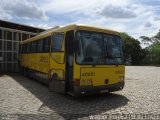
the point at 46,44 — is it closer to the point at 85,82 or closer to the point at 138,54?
the point at 85,82

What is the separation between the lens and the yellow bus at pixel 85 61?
32.9 ft

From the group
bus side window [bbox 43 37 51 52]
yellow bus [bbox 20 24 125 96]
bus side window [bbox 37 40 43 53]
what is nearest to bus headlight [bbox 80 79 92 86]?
yellow bus [bbox 20 24 125 96]

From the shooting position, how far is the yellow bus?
10.0 metres

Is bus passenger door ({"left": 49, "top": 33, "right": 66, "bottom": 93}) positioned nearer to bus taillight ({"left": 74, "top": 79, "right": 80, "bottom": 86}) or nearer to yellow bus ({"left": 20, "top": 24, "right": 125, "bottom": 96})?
yellow bus ({"left": 20, "top": 24, "right": 125, "bottom": 96})

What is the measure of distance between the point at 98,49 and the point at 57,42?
2169 mm

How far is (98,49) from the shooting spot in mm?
10523

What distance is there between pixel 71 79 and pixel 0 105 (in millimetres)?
2850

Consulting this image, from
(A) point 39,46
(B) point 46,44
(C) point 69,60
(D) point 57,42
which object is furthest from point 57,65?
(A) point 39,46

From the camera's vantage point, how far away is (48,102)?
10.4m

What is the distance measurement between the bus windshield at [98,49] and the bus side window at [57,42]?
4.59 ft

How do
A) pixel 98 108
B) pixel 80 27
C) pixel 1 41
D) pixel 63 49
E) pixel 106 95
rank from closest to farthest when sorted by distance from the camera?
pixel 98 108, pixel 80 27, pixel 63 49, pixel 106 95, pixel 1 41

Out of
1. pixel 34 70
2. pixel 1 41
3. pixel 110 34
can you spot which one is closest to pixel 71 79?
pixel 110 34

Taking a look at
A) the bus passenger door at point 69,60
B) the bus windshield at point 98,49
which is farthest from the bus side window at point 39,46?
the bus windshield at point 98,49

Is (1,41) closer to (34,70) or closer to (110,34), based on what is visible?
(34,70)
